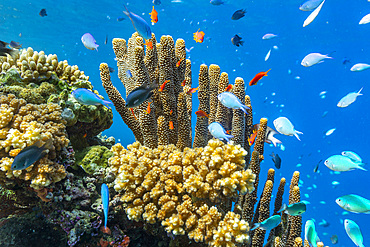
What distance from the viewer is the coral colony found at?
7.63 ft

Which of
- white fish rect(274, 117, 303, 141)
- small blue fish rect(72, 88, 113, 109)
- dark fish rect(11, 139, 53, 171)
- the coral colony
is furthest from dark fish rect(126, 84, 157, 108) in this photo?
white fish rect(274, 117, 303, 141)

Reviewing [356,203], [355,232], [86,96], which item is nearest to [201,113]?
[86,96]

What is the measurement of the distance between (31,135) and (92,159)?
81cm

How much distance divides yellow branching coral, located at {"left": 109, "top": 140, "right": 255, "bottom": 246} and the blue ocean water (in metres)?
11.2

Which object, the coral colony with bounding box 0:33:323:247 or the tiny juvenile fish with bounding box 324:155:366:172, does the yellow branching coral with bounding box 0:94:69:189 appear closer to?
the coral colony with bounding box 0:33:323:247

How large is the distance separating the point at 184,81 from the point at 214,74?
0.51 meters

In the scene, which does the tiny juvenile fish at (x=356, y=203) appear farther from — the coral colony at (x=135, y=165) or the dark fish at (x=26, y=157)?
the dark fish at (x=26, y=157)

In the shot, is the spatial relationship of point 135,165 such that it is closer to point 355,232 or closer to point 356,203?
point 356,203

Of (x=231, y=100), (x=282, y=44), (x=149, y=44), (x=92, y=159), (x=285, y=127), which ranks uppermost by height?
(x=282, y=44)

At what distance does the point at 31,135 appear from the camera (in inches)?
94.5

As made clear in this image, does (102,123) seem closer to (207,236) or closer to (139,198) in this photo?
(139,198)

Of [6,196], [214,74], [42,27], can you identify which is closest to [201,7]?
[42,27]

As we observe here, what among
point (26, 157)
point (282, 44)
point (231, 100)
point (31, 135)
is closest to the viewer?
point (26, 157)

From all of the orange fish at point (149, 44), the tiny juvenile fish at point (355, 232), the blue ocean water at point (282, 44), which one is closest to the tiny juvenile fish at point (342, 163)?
the tiny juvenile fish at point (355, 232)
